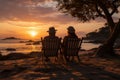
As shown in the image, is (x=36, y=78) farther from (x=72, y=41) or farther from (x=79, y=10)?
(x=79, y=10)

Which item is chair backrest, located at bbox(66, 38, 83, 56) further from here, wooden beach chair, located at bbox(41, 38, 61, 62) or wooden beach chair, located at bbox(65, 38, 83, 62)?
wooden beach chair, located at bbox(41, 38, 61, 62)

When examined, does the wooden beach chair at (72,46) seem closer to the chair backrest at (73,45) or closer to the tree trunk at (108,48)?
the chair backrest at (73,45)

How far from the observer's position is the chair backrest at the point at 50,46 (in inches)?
605

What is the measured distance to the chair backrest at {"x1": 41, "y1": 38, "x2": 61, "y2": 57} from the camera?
1536 centimetres

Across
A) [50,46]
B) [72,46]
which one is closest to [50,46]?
[50,46]

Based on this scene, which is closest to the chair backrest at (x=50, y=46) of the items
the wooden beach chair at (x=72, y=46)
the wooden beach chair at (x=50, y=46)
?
the wooden beach chair at (x=50, y=46)

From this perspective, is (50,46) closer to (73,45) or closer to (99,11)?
(73,45)

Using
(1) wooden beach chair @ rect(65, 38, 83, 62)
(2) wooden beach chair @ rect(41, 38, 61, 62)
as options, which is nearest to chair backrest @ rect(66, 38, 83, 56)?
(1) wooden beach chair @ rect(65, 38, 83, 62)

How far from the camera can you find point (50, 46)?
1559 centimetres

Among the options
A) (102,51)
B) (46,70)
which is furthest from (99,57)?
(46,70)

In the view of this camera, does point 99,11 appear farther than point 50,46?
Yes

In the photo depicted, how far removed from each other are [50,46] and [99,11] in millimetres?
6578

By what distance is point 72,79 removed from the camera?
1017 cm

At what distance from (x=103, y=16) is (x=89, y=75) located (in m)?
10.4
